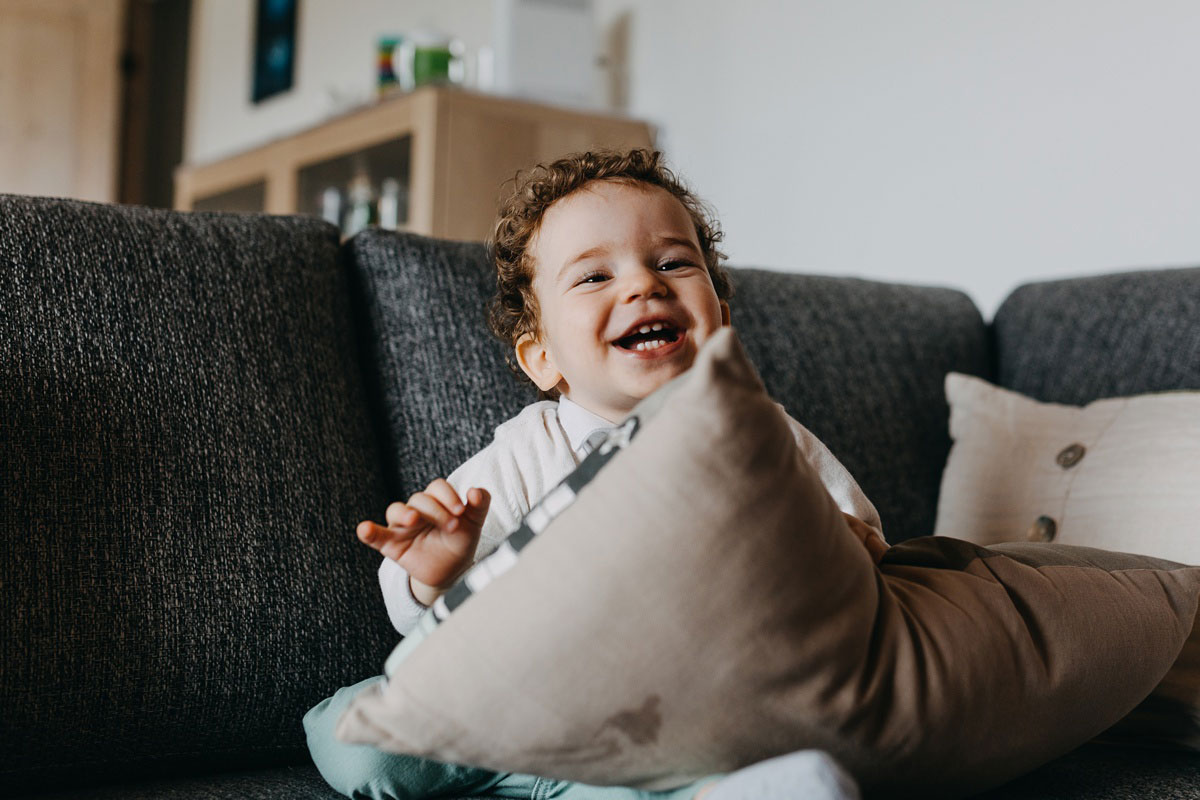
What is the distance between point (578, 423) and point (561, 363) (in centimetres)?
6

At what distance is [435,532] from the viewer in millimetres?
830

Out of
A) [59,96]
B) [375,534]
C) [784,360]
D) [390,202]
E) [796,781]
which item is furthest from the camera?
[59,96]

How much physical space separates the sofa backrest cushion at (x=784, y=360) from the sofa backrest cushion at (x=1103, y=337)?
75 mm

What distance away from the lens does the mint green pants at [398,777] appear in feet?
2.76

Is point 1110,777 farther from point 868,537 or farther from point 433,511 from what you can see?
point 433,511

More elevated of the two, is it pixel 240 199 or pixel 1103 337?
pixel 1103 337

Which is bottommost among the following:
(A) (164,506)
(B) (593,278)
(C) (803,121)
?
(A) (164,506)

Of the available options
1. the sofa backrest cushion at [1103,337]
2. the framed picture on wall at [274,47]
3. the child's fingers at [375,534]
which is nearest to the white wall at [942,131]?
the sofa backrest cushion at [1103,337]

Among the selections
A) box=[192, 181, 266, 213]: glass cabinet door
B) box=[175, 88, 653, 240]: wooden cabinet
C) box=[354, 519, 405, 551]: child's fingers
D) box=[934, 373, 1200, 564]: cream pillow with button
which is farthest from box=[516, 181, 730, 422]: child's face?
box=[192, 181, 266, 213]: glass cabinet door

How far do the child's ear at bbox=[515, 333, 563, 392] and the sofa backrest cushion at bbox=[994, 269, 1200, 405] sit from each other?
2.43 ft

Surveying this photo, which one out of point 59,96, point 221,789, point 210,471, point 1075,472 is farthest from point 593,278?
point 59,96

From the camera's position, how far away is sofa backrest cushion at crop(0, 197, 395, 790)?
889 mm

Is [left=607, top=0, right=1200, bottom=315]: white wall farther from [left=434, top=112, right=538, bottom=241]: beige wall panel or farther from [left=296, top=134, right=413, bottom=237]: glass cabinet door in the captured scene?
[left=296, top=134, right=413, bottom=237]: glass cabinet door

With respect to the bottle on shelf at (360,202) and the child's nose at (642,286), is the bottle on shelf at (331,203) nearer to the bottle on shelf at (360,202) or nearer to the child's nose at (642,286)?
the bottle on shelf at (360,202)
